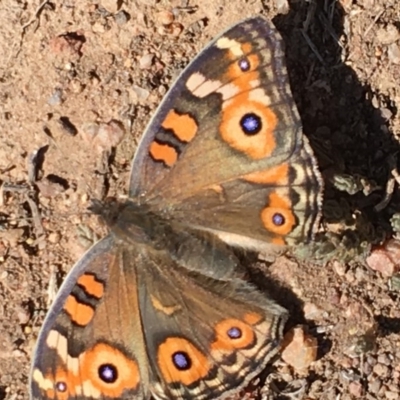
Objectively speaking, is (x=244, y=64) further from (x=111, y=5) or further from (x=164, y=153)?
(x=111, y=5)

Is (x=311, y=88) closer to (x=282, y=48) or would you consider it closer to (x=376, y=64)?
(x=376, y=64)

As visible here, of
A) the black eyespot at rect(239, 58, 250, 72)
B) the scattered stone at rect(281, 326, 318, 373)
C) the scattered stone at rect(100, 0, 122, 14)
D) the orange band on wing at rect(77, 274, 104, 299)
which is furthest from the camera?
the scattered stone at rect(100, 0, 122, 14)

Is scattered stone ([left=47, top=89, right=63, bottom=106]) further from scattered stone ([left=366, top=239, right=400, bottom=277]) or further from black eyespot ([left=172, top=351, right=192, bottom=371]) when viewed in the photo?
scattered stone ([left=366, top=239, right=400, bottom=277])

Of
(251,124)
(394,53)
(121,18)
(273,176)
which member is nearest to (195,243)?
(273,176)

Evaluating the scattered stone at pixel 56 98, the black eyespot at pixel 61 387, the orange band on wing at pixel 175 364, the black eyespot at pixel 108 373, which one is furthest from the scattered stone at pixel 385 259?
the scattered stone at pixel 56 98

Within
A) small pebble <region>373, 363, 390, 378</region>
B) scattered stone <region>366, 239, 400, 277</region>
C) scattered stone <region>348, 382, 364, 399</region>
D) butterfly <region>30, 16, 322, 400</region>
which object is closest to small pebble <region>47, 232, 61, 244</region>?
butterfly <region>30, 16, 322, 400</region>

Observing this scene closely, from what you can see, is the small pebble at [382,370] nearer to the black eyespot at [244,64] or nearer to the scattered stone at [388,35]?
the scattered stone at [388,35]
